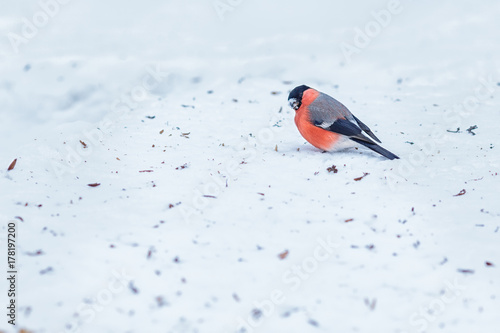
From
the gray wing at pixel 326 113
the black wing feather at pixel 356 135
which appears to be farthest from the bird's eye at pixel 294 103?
the black wing feather at pixel 356 135

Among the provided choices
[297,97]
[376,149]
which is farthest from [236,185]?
[376,149]

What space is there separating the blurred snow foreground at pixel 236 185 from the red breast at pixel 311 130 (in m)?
0.19

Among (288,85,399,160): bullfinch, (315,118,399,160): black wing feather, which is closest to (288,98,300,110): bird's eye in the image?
(288,85,399,160): bullfinch

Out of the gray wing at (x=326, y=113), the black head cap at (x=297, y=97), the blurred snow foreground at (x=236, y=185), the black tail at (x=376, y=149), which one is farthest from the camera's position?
the black head cap at (x=297, y=97)

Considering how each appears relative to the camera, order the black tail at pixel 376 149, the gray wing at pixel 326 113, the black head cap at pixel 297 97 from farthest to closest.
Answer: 1. the black head cap at pixel 297 97
2. the gray wing at pixel 326 113
3. the black tail at pixel 376 149

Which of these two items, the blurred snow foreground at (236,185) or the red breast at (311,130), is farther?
the red breast at (311,130)

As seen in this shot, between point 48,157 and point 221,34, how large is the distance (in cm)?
612

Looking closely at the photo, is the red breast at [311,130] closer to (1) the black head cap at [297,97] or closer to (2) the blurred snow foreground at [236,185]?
(1) the black head cap at [297,97]

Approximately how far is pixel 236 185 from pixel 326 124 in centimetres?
128

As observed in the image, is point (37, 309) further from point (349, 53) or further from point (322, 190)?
point (349, 53)

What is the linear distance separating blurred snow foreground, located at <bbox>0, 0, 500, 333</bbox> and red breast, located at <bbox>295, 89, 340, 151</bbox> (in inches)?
7.3

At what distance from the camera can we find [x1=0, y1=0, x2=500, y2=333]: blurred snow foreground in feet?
10.4

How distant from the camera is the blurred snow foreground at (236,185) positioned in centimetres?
317

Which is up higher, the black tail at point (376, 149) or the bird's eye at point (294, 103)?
the bird's eye at point (294, 103)
